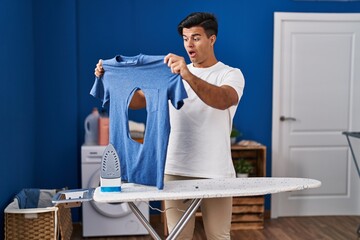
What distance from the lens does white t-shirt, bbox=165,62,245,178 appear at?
2277 millimetres

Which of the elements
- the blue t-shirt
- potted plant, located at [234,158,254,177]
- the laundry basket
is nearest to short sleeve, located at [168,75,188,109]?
the blue t-shirt

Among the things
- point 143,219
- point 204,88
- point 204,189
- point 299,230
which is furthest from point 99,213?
point 204,88

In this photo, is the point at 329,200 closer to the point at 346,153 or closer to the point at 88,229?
the point at 346,153

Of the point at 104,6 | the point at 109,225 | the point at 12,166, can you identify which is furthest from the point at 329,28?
the point at 12,166

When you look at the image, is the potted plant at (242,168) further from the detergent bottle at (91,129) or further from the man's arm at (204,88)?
the man's arm at (204,88)

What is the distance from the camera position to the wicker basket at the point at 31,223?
3258 millimetres

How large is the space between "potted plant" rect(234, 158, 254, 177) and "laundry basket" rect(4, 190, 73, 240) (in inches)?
71.3

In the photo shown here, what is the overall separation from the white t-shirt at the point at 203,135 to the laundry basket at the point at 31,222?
132 centimetres

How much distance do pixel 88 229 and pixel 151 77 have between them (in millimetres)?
2422

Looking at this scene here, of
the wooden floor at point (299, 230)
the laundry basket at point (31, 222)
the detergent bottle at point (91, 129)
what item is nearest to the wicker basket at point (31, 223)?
the laundry basket at point (31, 222)

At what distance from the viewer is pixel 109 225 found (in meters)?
4.28

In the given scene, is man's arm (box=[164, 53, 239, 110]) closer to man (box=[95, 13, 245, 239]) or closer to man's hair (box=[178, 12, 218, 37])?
man (box=[95, 13, 245, 239])

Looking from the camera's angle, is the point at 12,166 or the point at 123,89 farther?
the point at 12,166

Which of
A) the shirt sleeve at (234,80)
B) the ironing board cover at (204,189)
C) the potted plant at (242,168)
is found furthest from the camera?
the potted plant at (242,168)
